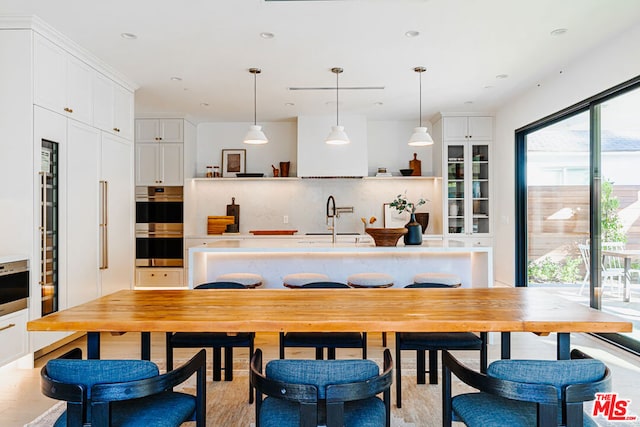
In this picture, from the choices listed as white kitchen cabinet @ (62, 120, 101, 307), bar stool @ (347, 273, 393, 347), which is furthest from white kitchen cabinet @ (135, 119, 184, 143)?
bar stool @ (347, 273, 393, 347)

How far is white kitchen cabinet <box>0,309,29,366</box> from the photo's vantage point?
10.3ft

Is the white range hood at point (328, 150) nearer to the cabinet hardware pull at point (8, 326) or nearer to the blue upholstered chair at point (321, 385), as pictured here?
the cabinet hardware pull at point (8, 326)

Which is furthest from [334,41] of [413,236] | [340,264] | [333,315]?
[333,315]

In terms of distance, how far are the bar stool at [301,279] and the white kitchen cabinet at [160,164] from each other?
3636 millimetres

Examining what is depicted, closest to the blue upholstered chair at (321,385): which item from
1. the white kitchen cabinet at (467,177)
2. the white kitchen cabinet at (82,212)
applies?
the white kitchen cabinet at (82,212)

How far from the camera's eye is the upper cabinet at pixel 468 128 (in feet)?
22.1

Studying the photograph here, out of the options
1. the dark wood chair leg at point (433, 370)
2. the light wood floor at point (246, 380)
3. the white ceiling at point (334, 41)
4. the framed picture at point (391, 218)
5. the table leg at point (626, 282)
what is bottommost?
the light wood floor at point (246, 380)

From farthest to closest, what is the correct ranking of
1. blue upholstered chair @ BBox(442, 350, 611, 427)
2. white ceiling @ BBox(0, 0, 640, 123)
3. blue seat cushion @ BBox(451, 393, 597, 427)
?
1. white ceiling @ BBox(0, 0, 640, 123)
2. blue seat cushion @ BBox(451, 393, 597, 427)
3. blue upholstered chair @ BBox(442, 350, 611, 427)

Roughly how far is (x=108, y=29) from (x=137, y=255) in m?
4.00

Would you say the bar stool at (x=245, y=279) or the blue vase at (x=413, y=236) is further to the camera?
the blue vase at (x=413, y=236)

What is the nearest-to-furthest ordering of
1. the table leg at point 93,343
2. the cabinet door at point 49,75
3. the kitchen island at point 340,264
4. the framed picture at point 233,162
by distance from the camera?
the table leg at point 93,343 < the cabinet door at point 49,75 < the kitchen island at point 340,264 < the framed picture at point 233,162

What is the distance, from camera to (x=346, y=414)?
162 centimetres

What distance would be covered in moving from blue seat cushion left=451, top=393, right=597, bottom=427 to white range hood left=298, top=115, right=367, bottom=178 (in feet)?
17.4

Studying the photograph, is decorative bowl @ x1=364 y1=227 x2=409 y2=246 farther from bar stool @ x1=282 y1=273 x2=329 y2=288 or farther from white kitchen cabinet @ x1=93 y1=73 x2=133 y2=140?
white kitchen cabinet @ x1=93 y1=73 x2=133 y2=140
